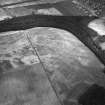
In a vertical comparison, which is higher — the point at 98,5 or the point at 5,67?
the point at 98,5

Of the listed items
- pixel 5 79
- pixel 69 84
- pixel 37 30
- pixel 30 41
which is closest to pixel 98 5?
pixel 37 30

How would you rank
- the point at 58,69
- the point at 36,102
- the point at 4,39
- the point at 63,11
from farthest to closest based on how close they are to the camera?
the point at 63,11, the point at 4,39, the point at 58,69, the point at 36,102

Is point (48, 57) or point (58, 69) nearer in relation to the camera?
point (58, 69)

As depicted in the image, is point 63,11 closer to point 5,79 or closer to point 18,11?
point 18,11

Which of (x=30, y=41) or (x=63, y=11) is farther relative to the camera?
(x=63, y=11)

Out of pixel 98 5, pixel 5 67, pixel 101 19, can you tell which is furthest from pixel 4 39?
pixel 98 5

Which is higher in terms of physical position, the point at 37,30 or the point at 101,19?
the point at 101,19

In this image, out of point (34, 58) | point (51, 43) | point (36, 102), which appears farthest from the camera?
point (51, 43)

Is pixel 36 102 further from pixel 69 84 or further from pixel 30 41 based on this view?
pixel 30 41

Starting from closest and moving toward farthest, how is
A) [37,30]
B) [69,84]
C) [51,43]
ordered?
[69,84] → [51,43] → [37,30]
